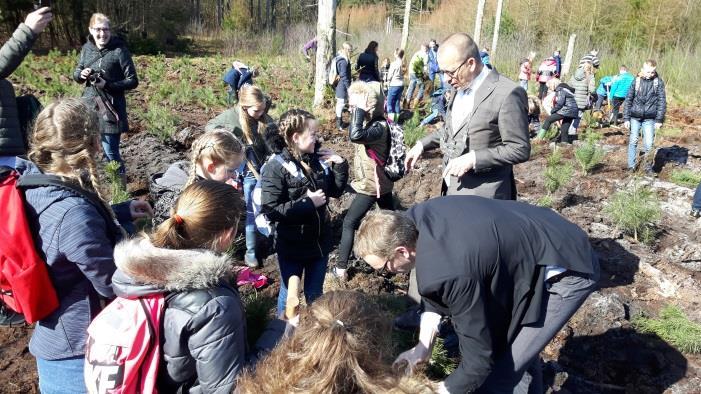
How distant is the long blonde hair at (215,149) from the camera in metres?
2.85

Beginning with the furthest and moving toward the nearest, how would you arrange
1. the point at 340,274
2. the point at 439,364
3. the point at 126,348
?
1. the point at 340,274
2. the point at 439,364
3. the point at 126,348

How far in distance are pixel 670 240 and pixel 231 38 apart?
19961 mm

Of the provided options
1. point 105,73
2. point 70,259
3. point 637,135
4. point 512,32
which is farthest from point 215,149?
point 512,32

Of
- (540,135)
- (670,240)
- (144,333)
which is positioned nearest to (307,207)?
(144,333)

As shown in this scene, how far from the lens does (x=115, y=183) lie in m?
5.04

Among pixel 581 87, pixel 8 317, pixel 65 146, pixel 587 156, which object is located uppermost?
pixel 65 146

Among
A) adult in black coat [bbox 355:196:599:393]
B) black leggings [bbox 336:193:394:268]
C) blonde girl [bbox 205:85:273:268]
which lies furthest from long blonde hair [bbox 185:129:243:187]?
black leggings [bbox 336:193:394:268]

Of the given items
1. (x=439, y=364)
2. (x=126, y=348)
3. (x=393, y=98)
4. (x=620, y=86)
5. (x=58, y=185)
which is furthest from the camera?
(x=620, y=86)

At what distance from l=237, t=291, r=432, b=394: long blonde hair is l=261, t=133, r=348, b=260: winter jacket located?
4.76 feet

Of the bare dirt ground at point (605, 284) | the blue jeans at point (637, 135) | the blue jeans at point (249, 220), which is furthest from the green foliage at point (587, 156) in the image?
the blue jeans at point (249, 220)

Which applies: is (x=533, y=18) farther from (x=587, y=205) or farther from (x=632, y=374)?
(x=632, y=374)

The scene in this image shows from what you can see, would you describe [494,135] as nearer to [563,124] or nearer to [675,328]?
[675,328]

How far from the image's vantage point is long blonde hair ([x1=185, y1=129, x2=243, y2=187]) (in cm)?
285

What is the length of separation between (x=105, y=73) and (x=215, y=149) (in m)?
2.91
